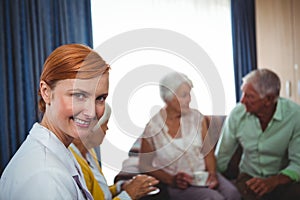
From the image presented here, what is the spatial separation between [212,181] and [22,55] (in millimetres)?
1286

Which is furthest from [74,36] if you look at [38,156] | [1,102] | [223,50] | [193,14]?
[38,156]

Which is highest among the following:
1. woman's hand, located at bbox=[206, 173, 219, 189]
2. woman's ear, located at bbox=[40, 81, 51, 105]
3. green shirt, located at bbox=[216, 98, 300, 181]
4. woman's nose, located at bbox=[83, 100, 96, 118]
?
woman's ear, located at bbox=[40, 81, 51, 105]

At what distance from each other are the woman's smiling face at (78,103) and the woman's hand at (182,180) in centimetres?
125

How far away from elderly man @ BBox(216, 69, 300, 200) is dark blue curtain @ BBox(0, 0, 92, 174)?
115cm

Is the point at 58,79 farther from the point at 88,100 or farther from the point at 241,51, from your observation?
the point at 241,51

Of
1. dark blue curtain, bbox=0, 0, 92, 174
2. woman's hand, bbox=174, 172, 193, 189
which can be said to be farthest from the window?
dark blue curtain, bbox=0, 0, 92, 174

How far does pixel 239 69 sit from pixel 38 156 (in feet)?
8.75

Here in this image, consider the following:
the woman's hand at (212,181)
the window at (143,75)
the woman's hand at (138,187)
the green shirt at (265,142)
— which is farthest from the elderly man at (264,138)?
the window at (143,75)

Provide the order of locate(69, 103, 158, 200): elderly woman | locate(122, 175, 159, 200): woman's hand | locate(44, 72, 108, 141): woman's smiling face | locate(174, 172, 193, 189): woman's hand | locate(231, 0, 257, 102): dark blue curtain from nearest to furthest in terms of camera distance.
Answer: locate(44, 72, 108, 141): woman's smiling face, locate(69, 103, 158, 200): elderly woman, locate(122, 175, 159, 200): woman's hand, locate(174, 172, 193, 189): woman's hand, locate(231, 0, 257, 102): dark blue curtain

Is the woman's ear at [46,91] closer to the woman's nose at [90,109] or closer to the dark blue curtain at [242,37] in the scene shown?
the woman's nose at [90,109]

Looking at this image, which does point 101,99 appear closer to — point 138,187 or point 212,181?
point 138,187

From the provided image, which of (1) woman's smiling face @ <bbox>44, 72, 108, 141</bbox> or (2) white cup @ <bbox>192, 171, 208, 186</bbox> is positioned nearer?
(1) woman's smiling face @ <bbox>44, 72, 108, 141</bbox>

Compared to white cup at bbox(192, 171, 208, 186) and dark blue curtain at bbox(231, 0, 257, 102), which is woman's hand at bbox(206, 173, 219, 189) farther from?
dark blue curtain at bbox(231, 0, 257, 102)

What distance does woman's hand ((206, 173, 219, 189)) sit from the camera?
1.88 m
